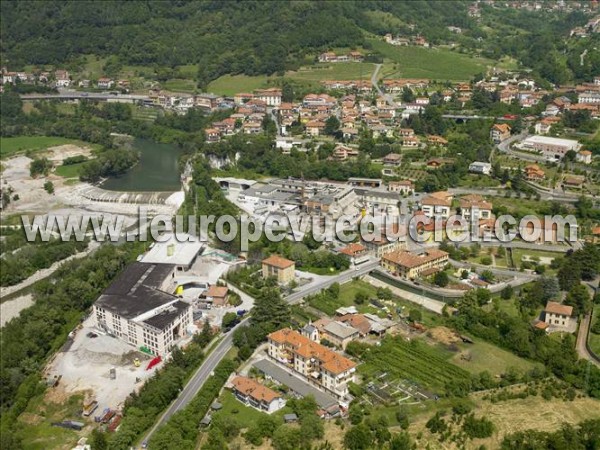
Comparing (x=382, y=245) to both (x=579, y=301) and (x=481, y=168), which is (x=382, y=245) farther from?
(x=481, y=168)

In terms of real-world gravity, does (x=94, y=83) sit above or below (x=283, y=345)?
above

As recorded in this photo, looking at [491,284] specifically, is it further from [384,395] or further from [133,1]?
[133,1]

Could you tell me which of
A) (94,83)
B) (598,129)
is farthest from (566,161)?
(94,83)

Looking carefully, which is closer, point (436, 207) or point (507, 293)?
point (507, 293)

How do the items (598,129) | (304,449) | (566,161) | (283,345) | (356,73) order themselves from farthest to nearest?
(356,73), (598,129), (566,161), (283,345), (304,449)

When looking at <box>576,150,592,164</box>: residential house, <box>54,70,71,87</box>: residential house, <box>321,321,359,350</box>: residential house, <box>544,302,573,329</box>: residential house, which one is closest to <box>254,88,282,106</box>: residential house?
<box>54,70,71,87</box>: residential house

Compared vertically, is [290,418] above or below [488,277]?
below

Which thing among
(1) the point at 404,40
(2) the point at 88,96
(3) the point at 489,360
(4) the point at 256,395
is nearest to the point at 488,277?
(3) the point at 489,360

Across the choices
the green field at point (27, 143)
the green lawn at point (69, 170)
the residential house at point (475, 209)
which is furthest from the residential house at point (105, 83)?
the residential house at point (475, 209)
